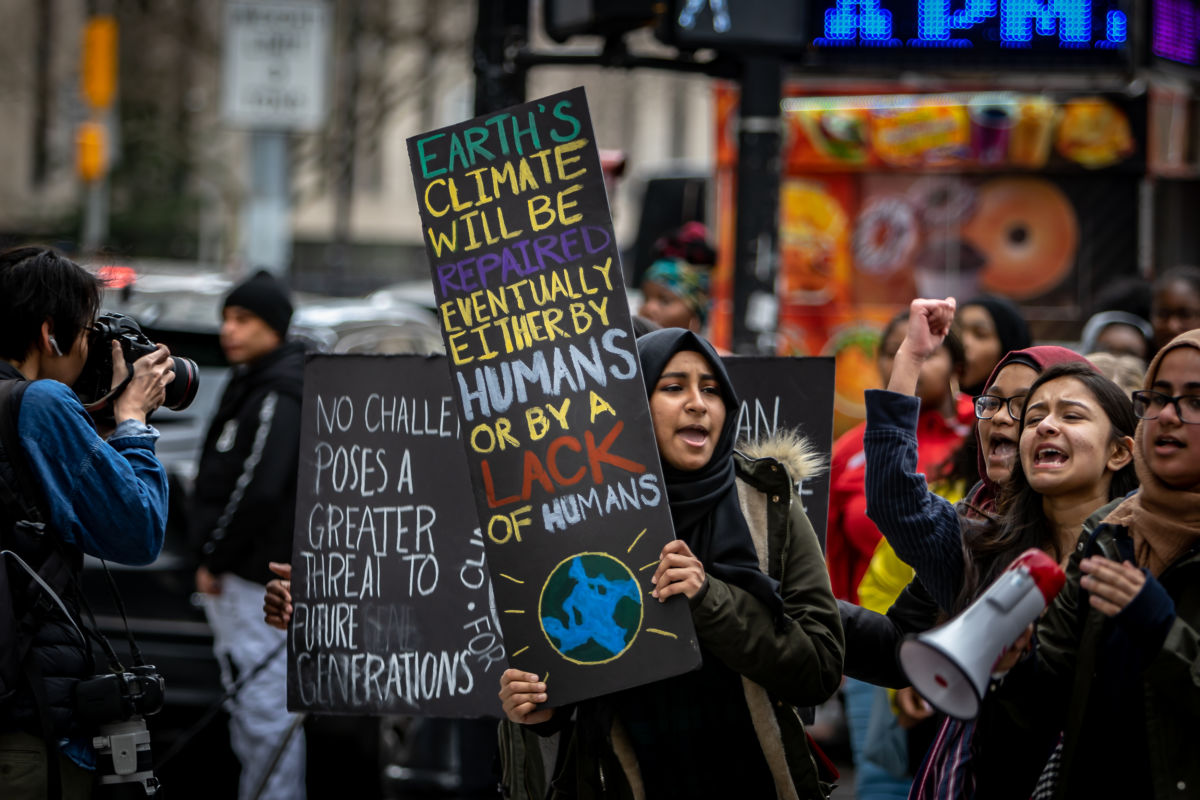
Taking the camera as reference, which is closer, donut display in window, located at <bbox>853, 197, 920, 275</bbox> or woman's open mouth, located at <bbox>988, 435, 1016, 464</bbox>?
woman's open mouth, located at <bbox>988, 435, 1016, 464</bbox>

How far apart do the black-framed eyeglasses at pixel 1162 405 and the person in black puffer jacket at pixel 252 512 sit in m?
3.64

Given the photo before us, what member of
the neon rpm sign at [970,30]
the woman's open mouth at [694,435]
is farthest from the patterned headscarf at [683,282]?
the woman's open mouth at [694,435]

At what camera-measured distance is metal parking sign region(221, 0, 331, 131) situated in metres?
11.8

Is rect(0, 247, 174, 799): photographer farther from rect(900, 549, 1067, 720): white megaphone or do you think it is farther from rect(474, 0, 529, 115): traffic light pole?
rect(474, 0, 529, 115): traffic light pole

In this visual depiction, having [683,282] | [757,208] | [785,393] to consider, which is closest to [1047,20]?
[757,208]

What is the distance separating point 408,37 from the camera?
2712cm

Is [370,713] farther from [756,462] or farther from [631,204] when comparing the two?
[631,204]

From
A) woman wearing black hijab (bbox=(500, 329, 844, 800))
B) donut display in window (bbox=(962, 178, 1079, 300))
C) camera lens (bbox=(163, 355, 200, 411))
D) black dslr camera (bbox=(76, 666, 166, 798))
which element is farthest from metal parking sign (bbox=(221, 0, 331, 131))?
woman wearing black hijab (bbox=(500, 329, 844, 800))

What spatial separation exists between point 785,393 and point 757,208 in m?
1.94

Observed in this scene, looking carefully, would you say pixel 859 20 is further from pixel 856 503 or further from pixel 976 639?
pixel 976 639

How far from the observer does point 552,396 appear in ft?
11.4

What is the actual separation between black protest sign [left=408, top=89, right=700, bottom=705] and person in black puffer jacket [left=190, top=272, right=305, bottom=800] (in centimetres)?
246

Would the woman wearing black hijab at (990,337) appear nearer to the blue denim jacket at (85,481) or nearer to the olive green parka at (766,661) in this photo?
the olive green parka at (766,661)

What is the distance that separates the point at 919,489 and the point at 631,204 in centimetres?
4086
